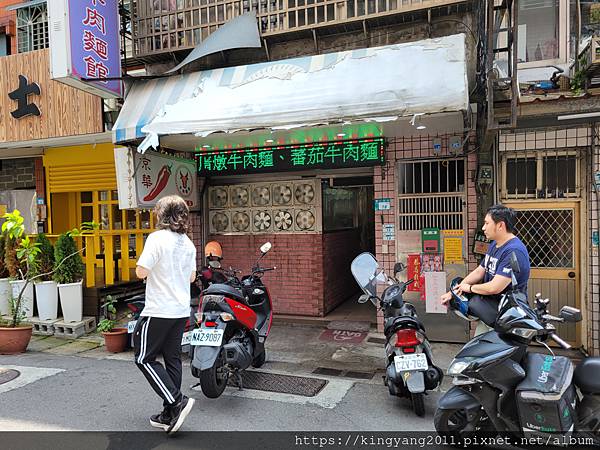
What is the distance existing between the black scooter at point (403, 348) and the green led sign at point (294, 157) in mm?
2677

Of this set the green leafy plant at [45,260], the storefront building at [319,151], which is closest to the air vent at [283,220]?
the storefront building at [319,151]

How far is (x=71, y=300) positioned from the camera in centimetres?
730

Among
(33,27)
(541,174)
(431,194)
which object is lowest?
(431,194)

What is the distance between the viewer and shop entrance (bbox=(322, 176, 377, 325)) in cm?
817

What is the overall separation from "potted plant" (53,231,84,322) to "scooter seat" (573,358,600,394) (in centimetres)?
693

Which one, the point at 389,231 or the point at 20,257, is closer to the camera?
the point at 389,231

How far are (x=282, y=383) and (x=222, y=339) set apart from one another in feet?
3.64

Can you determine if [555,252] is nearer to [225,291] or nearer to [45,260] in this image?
[225,291]

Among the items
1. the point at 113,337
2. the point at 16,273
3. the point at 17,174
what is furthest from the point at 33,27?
the point at 113,337

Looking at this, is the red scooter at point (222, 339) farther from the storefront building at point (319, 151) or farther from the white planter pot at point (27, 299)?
the white planter pot at point (27, 299)

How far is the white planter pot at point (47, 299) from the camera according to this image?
7.40 metres

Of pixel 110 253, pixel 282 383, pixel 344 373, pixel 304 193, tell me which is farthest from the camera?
pixel 110 253

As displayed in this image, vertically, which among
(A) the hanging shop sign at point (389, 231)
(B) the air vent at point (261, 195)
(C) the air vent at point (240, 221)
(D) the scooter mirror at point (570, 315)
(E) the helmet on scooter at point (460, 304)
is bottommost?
(E) the helmet on scooter at point (460, 304)

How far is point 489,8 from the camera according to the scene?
4.61 metres
